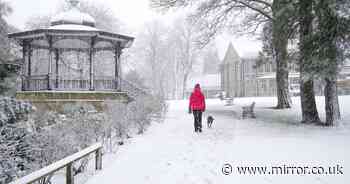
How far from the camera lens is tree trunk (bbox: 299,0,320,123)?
947 centimetres

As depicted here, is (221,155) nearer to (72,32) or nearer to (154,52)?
(72,32)

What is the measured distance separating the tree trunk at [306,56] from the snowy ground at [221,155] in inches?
66.5

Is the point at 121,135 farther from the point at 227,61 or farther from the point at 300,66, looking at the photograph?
the point at 227,61

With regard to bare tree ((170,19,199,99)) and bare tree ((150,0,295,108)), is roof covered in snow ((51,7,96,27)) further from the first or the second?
bare tree ((170,19,199,99))

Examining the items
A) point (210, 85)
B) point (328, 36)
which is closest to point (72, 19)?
point (328, 36)

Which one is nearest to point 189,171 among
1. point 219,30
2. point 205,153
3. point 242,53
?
point 205,153

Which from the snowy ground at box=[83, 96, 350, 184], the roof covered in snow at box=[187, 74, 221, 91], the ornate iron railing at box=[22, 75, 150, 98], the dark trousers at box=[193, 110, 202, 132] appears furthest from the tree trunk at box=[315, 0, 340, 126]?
the roof covered in snow at box=[187, 74, 221, 91]

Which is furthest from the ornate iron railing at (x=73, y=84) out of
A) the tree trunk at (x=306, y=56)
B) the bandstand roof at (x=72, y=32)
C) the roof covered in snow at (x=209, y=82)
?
the roof covered in snow at (x=209, y=82)

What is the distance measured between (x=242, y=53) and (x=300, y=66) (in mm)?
34246

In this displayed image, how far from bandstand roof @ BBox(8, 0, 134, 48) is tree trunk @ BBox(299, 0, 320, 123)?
975 centimetres

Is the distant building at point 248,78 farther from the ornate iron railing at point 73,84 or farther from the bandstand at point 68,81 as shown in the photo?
the bandstand at point 68,81

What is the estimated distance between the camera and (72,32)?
50.3 feet

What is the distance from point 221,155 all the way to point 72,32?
1206cm

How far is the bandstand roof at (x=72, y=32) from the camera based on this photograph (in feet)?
50.2
